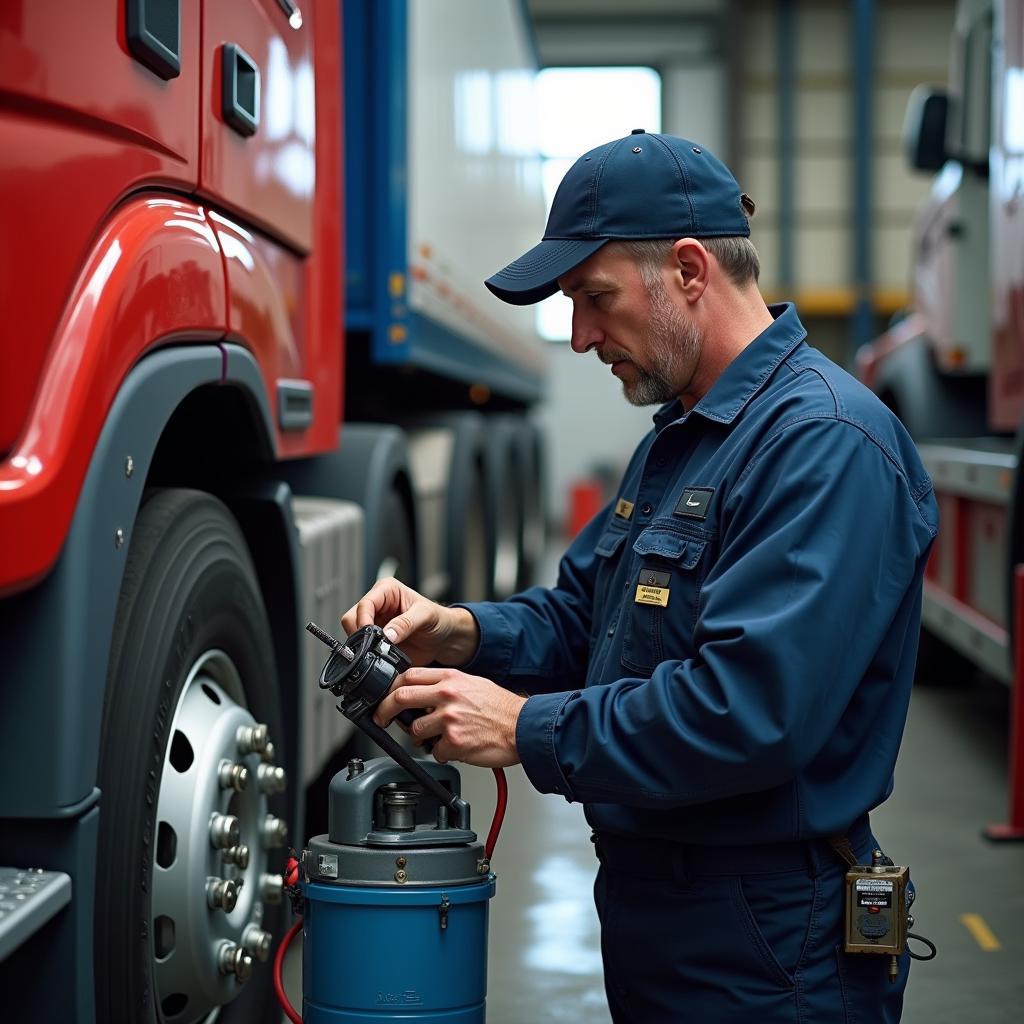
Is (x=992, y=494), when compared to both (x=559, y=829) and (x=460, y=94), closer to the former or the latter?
(x=559, y=829)

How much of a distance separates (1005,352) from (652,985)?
147 inches

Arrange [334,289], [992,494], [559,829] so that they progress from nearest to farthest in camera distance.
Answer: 1. [334,289]
2. [559,829]
3. [992,494]

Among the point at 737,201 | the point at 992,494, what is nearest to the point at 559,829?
the point at 992,494

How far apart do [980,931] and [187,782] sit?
2294 millimetres

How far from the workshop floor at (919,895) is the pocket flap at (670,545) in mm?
1511

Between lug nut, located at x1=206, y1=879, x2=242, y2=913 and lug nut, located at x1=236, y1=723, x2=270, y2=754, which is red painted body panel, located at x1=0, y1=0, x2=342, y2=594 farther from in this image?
lug nut, located at x1=206, y1=879, x2=242, y2=913

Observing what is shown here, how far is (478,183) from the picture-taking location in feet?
22.8

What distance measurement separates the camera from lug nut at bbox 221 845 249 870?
231cm

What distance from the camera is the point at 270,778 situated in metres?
2.54

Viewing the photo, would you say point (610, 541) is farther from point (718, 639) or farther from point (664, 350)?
point (718, 639)

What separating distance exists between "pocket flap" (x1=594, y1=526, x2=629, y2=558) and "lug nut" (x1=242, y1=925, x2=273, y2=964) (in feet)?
2.83

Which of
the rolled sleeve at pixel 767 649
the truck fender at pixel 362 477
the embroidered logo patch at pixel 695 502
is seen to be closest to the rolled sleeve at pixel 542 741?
the rolled sleeve at pixel 767 649

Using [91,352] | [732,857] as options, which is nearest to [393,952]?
[732,857]

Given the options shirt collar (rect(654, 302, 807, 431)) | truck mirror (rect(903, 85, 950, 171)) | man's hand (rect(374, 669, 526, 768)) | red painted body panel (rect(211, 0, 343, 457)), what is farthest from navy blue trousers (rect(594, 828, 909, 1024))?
truck mirror (rect(903, 85, 950, 171))
